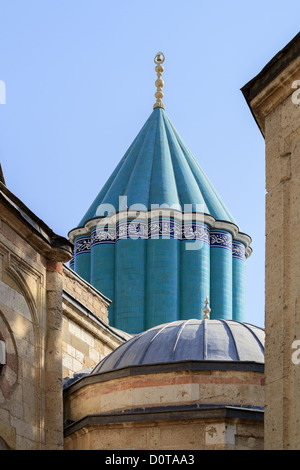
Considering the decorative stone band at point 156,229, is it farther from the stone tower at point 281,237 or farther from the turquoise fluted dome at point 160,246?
the stone tower at point 281,237

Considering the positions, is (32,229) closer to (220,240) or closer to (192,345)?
(192,345)

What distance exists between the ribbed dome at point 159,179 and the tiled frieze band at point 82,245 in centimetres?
38

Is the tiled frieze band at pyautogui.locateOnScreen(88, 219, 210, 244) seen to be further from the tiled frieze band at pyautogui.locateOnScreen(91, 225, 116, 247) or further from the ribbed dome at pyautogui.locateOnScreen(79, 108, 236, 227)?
the ribbed dome at pyautogui.locateOnScreen(79, 108, 236, 227)

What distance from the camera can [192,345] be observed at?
14117 millimetres

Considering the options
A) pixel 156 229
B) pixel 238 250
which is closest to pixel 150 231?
pixel 156 229

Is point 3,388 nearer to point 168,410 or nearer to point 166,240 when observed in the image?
point 168,410

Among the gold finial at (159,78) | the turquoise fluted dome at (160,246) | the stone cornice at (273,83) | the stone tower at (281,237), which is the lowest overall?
the stone tower at (281,237)

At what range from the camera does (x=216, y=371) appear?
13203 mm

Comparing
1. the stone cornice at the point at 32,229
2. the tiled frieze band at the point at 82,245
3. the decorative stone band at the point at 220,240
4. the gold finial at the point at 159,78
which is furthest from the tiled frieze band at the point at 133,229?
the stone cornice at the point at 32,229

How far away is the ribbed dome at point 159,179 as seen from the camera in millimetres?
26500

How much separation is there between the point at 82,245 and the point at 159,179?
2415mm

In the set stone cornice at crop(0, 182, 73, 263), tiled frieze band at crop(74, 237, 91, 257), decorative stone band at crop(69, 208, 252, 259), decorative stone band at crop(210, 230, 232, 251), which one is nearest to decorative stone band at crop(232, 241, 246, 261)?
decorative stone band at crop(69, 208, 252, 259)

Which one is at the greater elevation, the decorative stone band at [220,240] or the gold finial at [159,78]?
the gold finial at [159,78]
